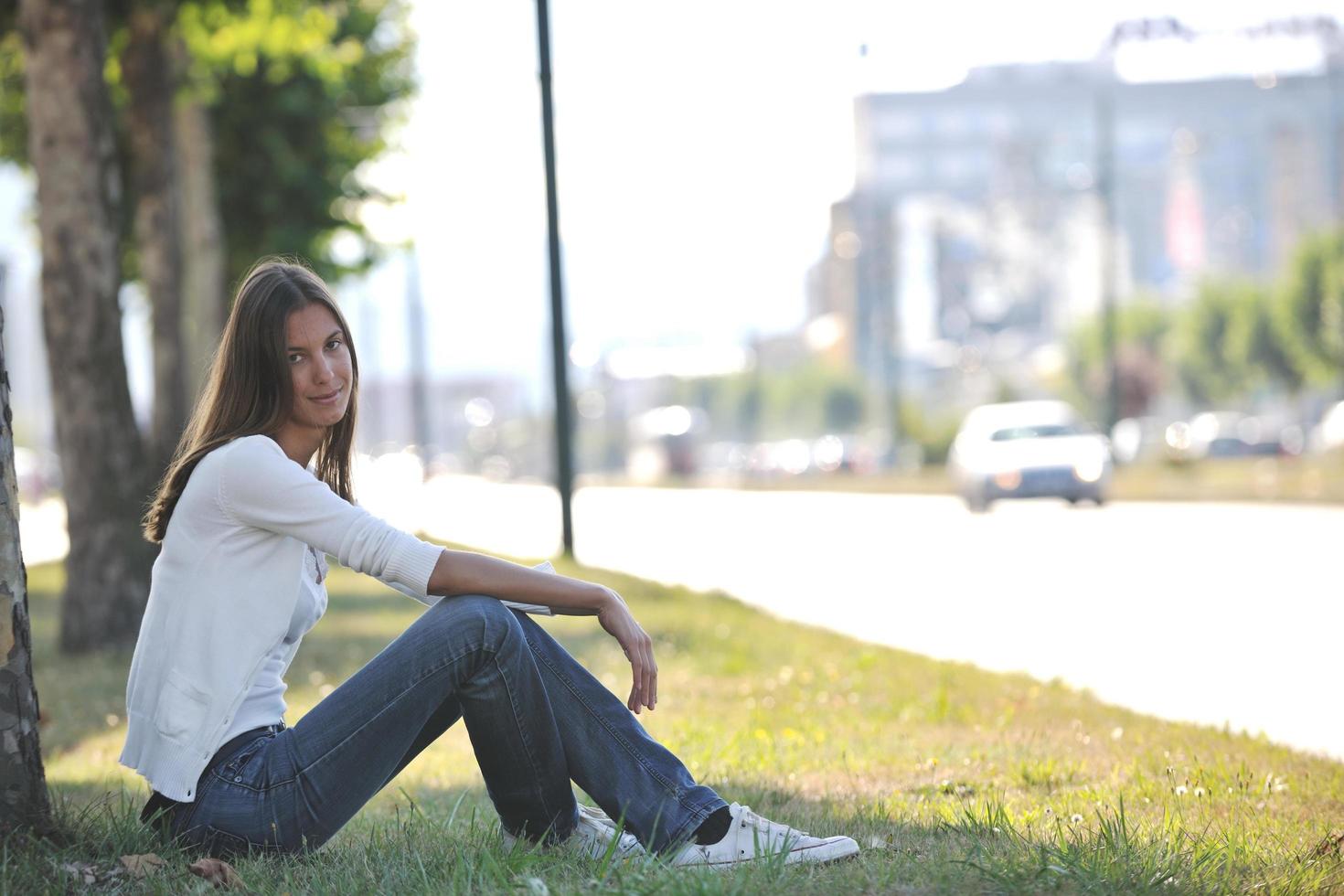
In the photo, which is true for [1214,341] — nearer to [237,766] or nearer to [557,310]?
[557,310]

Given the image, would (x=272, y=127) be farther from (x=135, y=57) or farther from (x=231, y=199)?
(x=135, y=57)

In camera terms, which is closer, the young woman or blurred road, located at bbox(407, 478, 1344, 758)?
the young woman

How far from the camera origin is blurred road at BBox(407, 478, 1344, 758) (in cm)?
866

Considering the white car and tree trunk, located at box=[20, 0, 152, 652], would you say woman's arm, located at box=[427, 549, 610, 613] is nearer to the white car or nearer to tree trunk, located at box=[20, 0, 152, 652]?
tree trunk, located at box=[20, 0, 152, 652]

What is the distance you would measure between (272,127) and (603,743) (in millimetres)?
19940

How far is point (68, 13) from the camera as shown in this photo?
10.6m

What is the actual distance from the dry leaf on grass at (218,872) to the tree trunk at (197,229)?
1550 cm

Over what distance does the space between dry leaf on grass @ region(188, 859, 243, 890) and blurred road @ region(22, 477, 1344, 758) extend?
3.83 ft

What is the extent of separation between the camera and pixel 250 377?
4059 millimetres

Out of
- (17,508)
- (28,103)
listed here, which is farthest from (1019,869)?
(28,103)

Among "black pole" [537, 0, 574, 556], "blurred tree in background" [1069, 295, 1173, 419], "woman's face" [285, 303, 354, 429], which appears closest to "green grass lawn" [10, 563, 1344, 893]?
"woman's face" [285, 303, 354, 429]

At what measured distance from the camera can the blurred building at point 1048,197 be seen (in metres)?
128

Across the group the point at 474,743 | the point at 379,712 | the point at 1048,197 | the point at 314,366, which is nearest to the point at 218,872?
the point at 379,712

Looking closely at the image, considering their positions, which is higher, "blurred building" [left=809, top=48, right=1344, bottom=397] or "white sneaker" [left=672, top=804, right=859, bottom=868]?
"blurred building" [left=809, top=48, right=1344, bottom=397]
